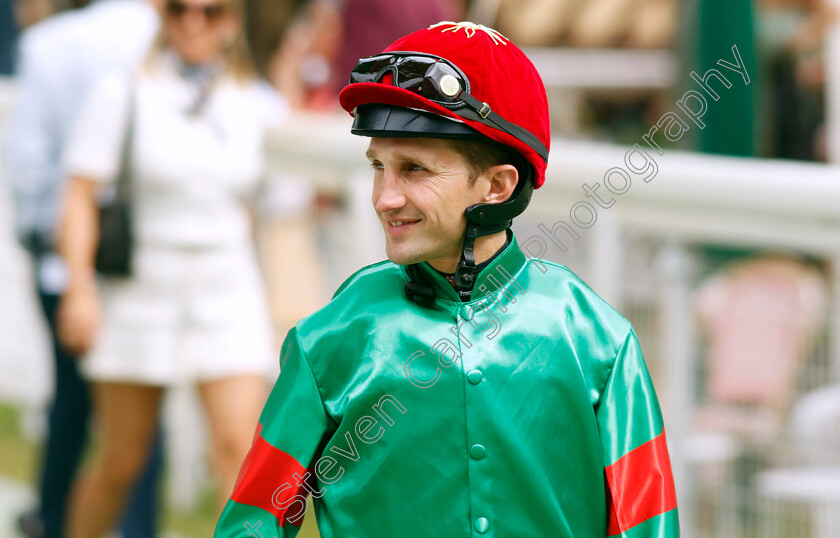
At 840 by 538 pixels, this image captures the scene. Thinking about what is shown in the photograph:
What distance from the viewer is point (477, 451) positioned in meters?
2.15

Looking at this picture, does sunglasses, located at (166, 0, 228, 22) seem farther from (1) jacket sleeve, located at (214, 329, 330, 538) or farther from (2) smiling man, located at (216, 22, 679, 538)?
(1) jacket sleeve, located at (214, 329, 330, 538)

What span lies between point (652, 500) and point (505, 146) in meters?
0.67

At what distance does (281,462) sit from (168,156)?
7.00 feet

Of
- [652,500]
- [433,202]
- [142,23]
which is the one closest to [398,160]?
[433,202]

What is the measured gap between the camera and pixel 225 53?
4.33 meters

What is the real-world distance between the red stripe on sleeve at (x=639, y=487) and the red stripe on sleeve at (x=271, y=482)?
1.82 feet

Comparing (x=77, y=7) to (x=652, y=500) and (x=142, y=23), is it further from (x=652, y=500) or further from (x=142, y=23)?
(x=652, y=500)

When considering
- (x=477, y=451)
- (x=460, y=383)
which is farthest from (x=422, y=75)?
(x=477, y=451)

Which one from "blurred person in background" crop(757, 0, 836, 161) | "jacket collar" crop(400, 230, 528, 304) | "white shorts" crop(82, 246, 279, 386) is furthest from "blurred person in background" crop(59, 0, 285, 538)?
"blurred person in background" crop(757, 0, 836, 161)

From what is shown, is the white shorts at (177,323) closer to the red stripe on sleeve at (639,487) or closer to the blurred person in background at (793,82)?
the red stripe on sleeve at (639,487)

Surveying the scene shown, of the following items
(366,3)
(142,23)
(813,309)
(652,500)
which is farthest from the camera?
(366,3)

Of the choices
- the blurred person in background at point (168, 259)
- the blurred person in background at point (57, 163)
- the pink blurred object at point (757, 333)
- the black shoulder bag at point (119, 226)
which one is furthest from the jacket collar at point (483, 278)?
the blurred person in background at point (57, 163)

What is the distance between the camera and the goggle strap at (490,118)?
2.11 m

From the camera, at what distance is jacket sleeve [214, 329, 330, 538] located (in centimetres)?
221
